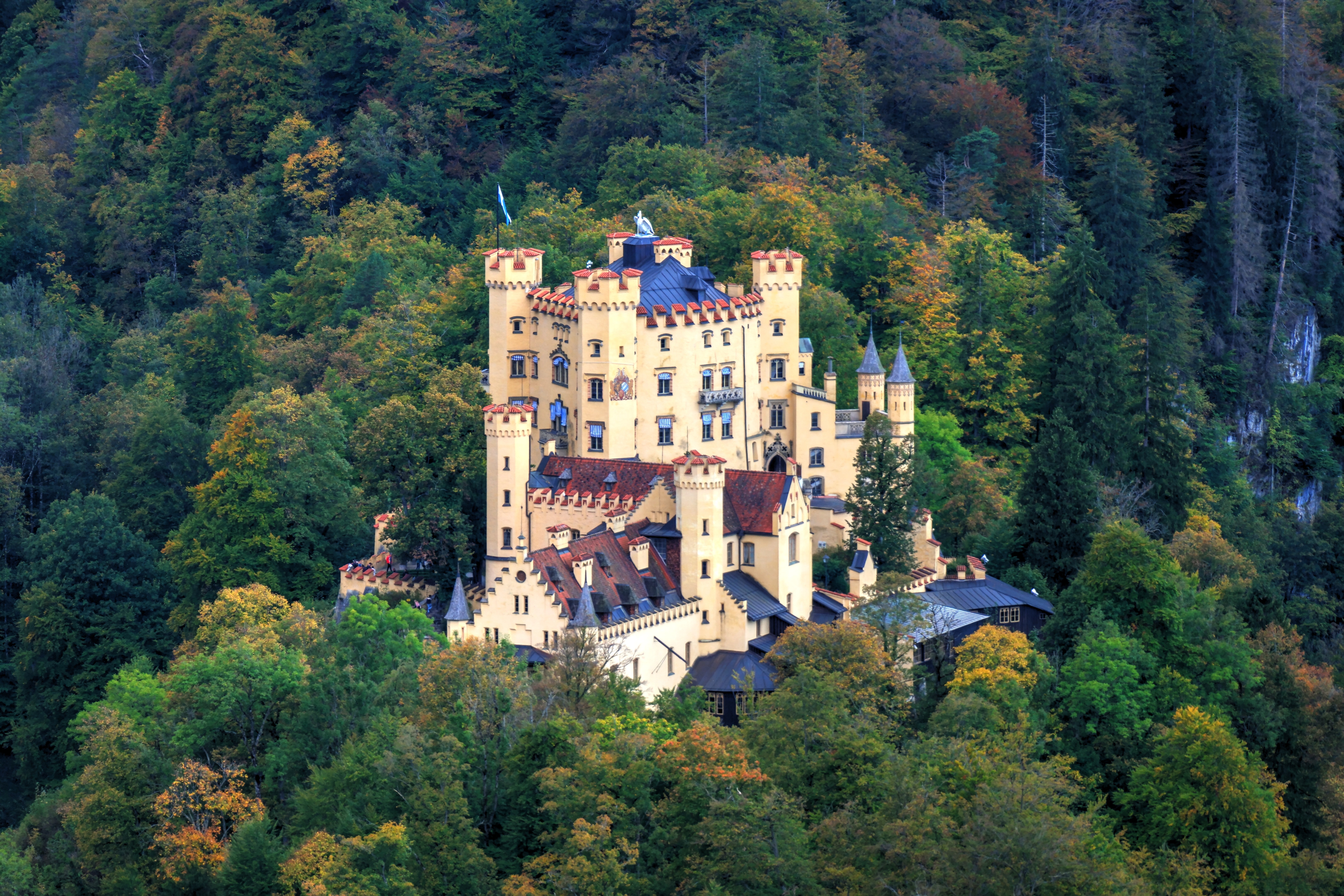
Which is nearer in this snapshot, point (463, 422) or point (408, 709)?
point (408, 709)

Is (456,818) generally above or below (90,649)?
below

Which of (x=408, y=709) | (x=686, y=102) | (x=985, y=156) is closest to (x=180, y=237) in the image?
(x=686, y=102)

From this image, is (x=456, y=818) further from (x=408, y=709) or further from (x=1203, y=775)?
(x=1203, y=775)

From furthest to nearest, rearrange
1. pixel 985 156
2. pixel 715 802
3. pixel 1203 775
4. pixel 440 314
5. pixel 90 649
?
pixel 985 156, pixel 440 314, pixel 90 649, pixel 1203 775, pixel 715 802

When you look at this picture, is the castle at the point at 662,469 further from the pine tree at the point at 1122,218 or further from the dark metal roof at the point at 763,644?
the pine tree at the point at 1122,218

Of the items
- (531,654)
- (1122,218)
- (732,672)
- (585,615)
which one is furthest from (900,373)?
(1122,218)

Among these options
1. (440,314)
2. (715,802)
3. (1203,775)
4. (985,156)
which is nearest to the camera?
(715,802)

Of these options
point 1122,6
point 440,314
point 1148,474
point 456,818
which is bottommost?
point 456,818

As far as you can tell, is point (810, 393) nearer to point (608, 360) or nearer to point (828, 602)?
point (608, 360)
